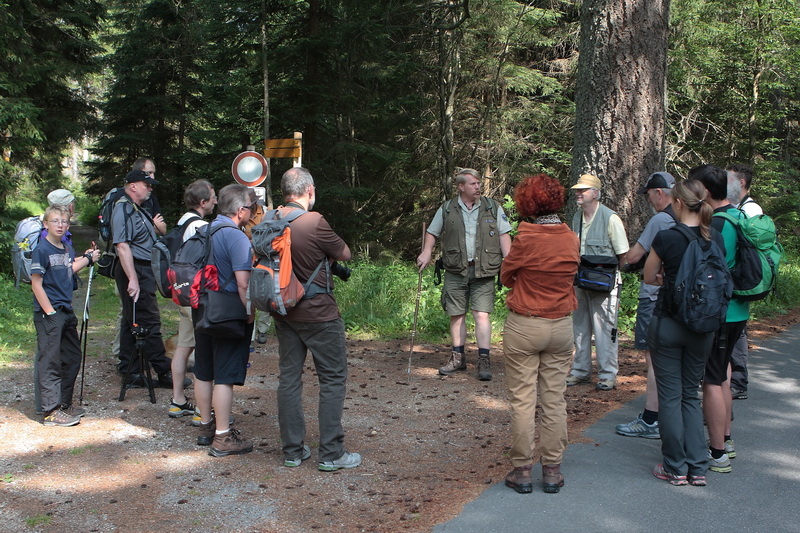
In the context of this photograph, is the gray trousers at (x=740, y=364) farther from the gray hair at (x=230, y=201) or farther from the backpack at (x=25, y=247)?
the backpack at (x=25, y=247)

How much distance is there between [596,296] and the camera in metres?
6.52

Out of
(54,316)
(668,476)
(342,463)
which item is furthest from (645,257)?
(54,316)

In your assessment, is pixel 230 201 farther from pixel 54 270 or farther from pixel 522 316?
pixel 522 316

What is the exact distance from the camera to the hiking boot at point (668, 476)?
436 centimetres

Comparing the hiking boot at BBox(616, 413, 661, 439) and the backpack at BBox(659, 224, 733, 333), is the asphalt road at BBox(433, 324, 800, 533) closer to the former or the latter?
the hiking boot at BBox(616, 413, 661, 439)

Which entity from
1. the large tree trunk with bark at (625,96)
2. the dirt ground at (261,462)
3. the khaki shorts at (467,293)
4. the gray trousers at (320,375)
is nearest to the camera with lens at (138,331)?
the dirt ground at (261,462)

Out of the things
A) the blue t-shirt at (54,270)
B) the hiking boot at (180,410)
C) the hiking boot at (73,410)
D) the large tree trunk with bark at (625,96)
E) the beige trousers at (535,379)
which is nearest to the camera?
the beige trousers at (535,379)

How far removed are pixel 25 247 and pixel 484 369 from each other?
442cm

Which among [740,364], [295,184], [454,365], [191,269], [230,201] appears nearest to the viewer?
[295,184]

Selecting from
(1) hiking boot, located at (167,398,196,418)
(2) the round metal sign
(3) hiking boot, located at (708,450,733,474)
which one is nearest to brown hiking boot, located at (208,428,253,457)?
(1) hiking boot, located at (167,398,196,418)

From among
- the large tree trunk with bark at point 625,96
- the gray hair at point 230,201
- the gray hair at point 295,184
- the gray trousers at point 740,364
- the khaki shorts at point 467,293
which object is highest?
the large tree trunk with bark at point 625,96

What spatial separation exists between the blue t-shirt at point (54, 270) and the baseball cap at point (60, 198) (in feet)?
1.15

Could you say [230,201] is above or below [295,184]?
below

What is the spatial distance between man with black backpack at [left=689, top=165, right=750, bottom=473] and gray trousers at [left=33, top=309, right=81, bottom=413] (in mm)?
5004
